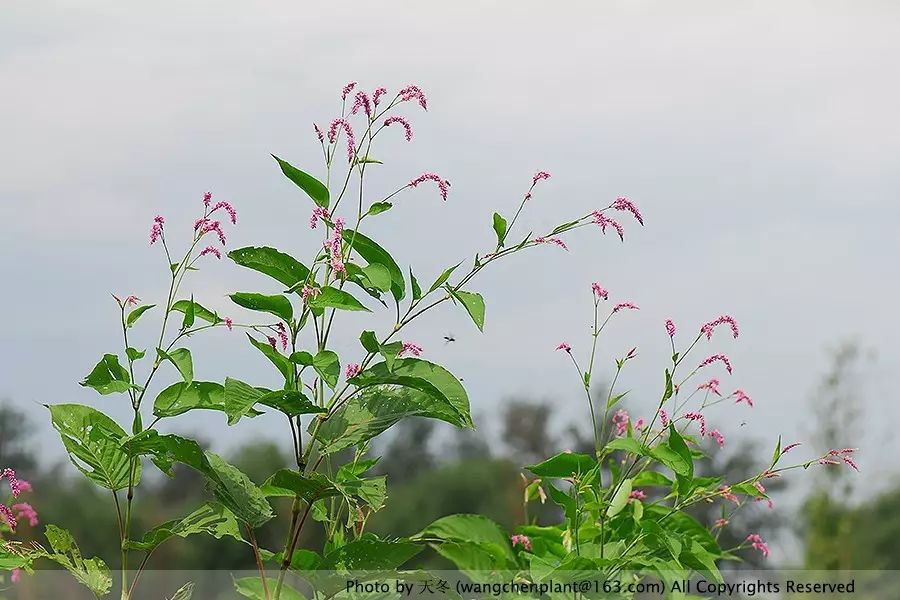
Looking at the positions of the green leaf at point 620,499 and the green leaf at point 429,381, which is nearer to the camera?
the green leaf at point 429,381

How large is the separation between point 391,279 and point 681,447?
1.76 feet

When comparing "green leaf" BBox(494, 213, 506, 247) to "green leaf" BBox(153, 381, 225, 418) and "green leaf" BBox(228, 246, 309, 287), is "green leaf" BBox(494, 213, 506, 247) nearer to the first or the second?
"green leaf" BBox(228, 246, 309, 287)

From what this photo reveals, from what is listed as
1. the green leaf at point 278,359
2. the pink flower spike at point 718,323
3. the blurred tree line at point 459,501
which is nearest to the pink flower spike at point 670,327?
the pink flower spike at point 718,323

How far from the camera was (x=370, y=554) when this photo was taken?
139cm

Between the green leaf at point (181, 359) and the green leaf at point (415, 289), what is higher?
the green leaf at point (415, 289)

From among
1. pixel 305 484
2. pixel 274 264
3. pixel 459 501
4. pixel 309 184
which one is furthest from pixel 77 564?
pixel 459 501

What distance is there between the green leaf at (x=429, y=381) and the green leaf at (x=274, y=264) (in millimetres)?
159

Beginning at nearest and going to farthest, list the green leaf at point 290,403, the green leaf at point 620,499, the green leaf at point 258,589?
the green leaf at point 290,403 < the green leaf at point 258,589 < the green leaf at point 620,499

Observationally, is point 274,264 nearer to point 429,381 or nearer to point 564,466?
point 429,381

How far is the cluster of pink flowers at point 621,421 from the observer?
6.84ft

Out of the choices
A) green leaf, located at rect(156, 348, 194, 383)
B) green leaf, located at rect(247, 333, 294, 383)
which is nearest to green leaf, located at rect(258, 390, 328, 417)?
green leaf, located at rect(247, 333, 294, 383)

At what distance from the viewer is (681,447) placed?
1.57m

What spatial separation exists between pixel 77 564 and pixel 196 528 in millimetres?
200

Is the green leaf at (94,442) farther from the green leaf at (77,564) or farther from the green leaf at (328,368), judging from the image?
the green leaf at (328,368)
